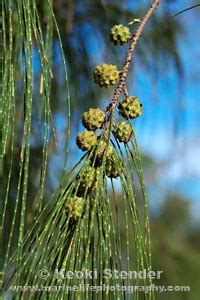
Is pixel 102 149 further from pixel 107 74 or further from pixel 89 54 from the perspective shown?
pixel 89 54

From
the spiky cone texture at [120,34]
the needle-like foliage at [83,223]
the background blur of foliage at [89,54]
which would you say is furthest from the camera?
the background blur of foliage at [89,54]

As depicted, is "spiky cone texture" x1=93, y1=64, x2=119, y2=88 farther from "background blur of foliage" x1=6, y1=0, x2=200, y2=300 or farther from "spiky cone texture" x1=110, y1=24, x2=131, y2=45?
"background blur of foliage" x1=6, y1=0, x2=200, y2=300

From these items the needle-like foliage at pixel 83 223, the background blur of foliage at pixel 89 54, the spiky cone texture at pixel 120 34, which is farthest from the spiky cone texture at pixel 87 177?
the background blur of foliage at pixel 89 54

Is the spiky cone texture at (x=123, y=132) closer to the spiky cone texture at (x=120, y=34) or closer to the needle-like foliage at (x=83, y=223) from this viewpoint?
the needle-like foliage at (x=83, y=223)

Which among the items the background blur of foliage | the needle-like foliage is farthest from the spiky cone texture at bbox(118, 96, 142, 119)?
the background blur of foliage

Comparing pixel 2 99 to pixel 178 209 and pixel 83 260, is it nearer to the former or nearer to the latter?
pixel 83 260

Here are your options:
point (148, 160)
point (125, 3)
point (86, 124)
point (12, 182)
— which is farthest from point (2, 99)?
point (148, 160)
